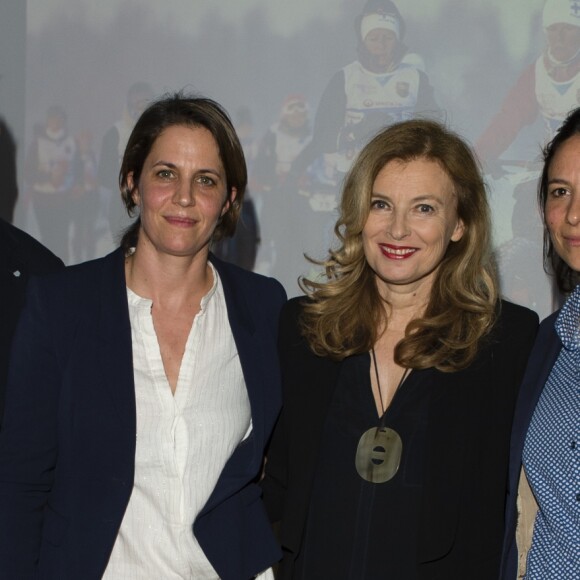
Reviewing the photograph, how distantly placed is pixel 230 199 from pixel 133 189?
26cm

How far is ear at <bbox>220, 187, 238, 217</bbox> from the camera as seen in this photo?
101 inches

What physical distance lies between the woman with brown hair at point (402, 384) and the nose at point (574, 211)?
0.34 m

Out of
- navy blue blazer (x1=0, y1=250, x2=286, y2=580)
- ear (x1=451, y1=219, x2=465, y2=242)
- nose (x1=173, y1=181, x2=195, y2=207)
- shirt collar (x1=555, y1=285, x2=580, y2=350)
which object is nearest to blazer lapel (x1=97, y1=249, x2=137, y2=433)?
navy blue blazer (x1=0, y1=250, x2=286, y2=580)

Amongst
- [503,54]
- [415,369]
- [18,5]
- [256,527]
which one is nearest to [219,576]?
[256,527]

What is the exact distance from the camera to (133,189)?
8.39 feet

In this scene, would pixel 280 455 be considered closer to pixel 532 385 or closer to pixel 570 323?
pixel 532 385

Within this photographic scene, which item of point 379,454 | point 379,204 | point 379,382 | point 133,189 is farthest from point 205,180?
point 379,454

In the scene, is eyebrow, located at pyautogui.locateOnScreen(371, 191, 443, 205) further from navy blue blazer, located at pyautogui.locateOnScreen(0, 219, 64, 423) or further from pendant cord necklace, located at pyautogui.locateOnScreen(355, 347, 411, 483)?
navy blue blazer, located at pyautogui.locateOnScreen(0, 219, 64, 423)

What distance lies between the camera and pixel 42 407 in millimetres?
2242

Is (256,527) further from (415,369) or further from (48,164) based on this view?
(48,164)

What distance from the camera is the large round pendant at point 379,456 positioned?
2.30 m

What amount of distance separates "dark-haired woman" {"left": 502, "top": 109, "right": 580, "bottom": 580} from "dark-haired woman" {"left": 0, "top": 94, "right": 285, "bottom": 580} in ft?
2.14

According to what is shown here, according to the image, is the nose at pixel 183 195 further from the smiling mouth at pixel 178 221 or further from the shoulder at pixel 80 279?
the shoulder at pixel 80 279

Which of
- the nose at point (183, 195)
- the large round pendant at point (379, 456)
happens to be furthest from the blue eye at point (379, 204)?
the large round pendant at point (379, 456)
